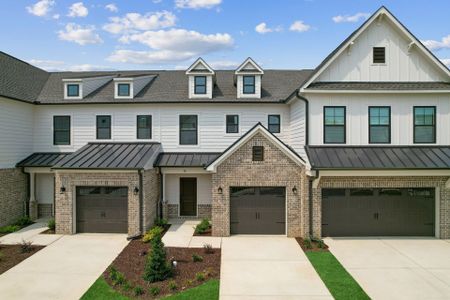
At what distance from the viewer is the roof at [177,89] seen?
17.7 meters

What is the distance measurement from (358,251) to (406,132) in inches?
244

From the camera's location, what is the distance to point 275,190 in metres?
14.4

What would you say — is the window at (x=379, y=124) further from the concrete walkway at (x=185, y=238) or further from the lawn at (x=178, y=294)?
the lawn at (x=178, y=294)

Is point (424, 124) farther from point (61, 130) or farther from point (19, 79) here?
point (19, 79)

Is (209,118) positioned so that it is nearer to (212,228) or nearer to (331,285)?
(212,228)

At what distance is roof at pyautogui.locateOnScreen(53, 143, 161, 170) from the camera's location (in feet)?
47.0

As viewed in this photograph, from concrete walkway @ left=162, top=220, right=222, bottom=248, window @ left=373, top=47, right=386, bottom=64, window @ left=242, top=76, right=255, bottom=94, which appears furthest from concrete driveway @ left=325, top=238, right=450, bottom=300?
window @ left=242, top=76, right=255, bottom=94

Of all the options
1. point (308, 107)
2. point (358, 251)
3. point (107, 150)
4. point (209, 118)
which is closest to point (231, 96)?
point (209, 118)

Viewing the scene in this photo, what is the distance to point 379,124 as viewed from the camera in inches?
561

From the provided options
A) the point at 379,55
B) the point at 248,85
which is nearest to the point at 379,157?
the point at 379,55

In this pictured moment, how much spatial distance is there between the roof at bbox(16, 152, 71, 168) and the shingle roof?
1442cm

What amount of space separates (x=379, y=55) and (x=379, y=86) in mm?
1542

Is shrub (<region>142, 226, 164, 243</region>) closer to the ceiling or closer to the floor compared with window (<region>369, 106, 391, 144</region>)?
closer to the floor

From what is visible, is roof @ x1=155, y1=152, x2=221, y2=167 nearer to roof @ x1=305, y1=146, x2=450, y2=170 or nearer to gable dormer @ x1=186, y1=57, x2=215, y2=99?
gable dormer @ x1=186, y1=57, x2=215, y2=99
